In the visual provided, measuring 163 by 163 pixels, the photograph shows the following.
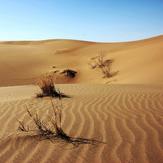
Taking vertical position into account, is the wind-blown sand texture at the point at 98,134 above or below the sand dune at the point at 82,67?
above

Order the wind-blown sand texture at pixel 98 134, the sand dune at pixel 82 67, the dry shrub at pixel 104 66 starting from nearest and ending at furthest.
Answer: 1. the wind-blown sand texture at pixel 98 134
2. the sand dune at pixel 82 67
3. the dry shrub at pixel 104 66

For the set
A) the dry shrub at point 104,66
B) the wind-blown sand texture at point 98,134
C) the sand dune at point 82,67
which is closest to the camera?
the wind-blown sand texture at point 98,134

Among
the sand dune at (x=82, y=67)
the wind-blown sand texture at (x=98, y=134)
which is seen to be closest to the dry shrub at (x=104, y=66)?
the sand dune at (x=82, y=67)

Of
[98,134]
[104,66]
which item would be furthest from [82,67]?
[98,134]

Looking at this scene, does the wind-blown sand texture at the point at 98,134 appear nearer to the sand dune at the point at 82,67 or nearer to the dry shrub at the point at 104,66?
the sand dune at the point at 82,67

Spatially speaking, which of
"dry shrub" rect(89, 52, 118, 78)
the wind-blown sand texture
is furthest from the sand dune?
the wind-blown sand texture

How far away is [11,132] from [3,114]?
180 cm

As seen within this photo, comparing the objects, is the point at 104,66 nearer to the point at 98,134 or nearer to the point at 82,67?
the point at 82,67

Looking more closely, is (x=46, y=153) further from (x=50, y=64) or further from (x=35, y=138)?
(x=50, y=64)

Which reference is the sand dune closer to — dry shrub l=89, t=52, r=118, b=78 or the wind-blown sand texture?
dry shrub l=89, t=52, r=118, b=78

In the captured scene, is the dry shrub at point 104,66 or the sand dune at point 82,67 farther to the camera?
the dry shrub at point 104,66

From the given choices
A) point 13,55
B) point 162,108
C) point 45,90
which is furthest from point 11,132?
point 13,55

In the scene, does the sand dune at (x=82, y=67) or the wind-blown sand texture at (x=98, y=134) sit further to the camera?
the sand dune at (x=82, y=67)

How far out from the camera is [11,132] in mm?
5777
